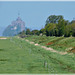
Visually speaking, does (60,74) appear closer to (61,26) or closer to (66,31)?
(66,31)

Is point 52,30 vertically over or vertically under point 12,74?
under

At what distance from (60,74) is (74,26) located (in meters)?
73.6

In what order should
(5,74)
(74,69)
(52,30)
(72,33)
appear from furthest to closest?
(52,30), (72,33), (74,69), (5,74)

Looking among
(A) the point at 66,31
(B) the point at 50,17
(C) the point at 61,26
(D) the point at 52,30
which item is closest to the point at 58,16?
(B) the point at 50,17

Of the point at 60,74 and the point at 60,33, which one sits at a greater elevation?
the point at 60,74

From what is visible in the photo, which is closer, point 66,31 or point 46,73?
point 46,73

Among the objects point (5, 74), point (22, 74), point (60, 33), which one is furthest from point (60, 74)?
point (60, 33)

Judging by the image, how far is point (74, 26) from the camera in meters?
95.2

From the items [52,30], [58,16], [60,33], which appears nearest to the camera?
[60,33]

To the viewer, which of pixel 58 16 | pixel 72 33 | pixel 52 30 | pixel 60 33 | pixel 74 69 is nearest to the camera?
pixel 74 69

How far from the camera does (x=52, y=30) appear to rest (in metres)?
133

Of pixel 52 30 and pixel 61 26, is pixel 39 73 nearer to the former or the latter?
pixel 61 26

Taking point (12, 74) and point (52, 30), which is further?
point (52, 30)

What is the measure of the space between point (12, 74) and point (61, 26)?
95.3m
